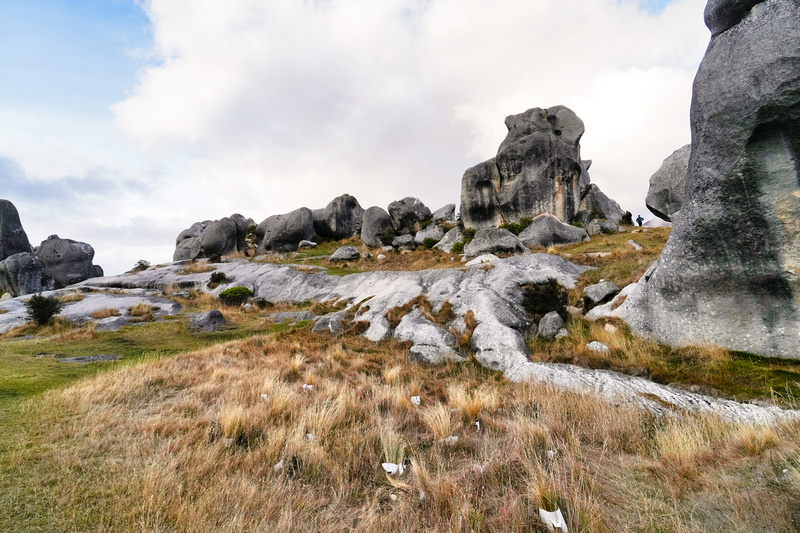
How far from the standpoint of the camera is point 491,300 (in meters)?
14.3

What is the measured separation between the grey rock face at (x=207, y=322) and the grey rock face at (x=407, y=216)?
110 feet

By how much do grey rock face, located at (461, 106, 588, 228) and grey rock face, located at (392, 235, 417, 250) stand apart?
7.86 metres

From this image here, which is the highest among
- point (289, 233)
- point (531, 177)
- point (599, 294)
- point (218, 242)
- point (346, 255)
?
point (531, 177)

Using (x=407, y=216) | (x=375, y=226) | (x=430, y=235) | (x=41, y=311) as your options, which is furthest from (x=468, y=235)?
(x=41, y=311)

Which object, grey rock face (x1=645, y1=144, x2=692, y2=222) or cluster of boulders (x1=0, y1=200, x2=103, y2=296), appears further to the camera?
cluster of boulders (x1=0, y1=200, x2=103, y2=296)

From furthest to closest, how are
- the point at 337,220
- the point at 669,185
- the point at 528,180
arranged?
1. the point at 337,220
2. the point at 528,180
3. the point at 669,185

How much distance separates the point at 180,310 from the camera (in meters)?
25.1

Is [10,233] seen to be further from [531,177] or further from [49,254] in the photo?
[531,177]

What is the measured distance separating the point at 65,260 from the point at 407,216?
46.5 m

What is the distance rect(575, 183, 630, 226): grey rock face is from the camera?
1874 inches

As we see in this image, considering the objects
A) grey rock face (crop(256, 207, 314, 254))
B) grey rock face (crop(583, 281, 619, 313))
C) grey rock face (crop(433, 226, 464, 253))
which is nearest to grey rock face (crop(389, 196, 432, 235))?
grey rock face (crop(433, 226, 464, 253))

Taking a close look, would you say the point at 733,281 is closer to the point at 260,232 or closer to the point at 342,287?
the point at 342,287

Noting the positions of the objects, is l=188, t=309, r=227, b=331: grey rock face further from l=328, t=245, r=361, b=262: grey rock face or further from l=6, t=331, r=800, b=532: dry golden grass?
l=328, t=245, r=361, b=262: grey rock face

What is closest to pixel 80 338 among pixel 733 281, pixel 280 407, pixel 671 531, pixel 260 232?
pixel 280 407
